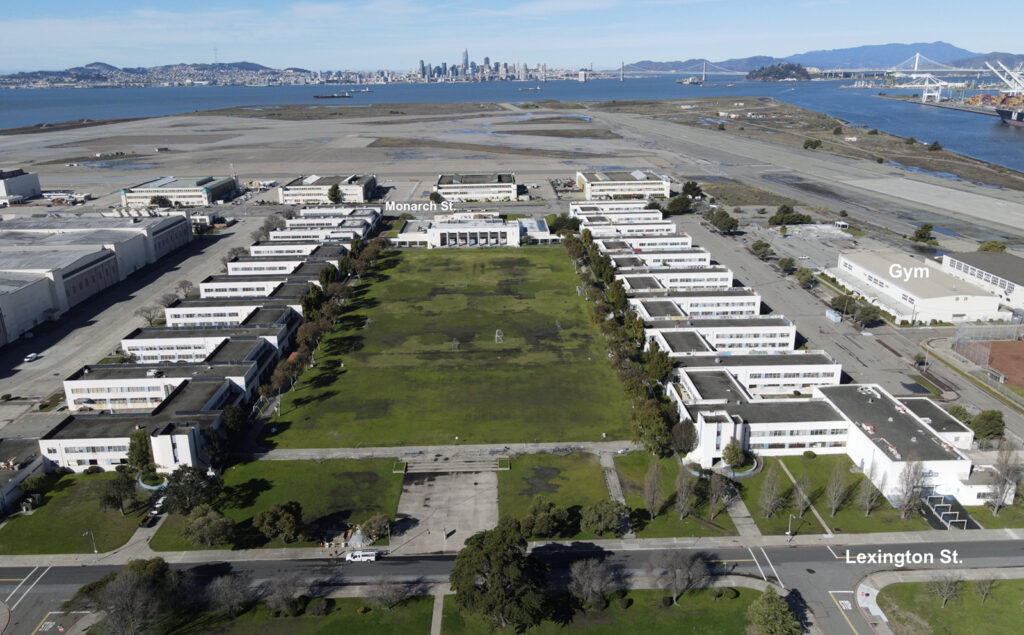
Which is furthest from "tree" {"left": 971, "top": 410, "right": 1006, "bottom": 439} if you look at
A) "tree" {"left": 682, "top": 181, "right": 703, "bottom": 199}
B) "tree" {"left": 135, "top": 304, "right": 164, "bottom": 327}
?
"tree" {"left": 682, "top": 181, "right": 703, "bottom": 199}

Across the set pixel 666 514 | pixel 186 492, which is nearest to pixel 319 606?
pixel 186 492

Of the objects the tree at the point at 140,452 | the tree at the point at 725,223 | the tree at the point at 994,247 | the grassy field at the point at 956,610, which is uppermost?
the tree at the point at 725,223

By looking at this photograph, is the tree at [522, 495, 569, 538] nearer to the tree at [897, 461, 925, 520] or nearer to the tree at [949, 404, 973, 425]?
the tree at [897, 461, 925, 520]

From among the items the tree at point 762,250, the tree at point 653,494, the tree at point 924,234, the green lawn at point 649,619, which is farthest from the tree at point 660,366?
the tree at point 924,234

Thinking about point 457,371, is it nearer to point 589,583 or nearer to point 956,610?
point 589,583

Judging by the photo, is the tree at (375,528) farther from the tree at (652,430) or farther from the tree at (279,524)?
the tree at (652,430)

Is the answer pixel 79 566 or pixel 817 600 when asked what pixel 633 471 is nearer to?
pixel 817 600
